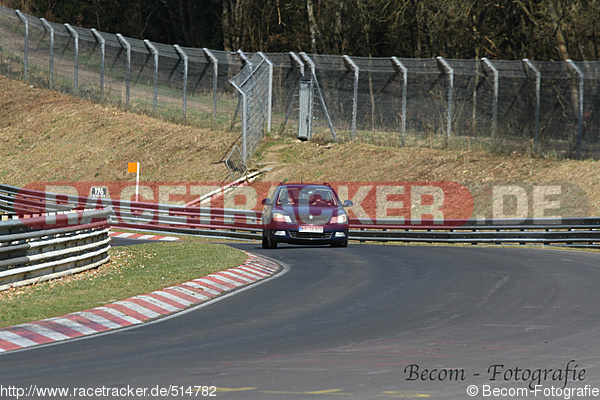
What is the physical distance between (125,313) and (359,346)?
3386 millimetres

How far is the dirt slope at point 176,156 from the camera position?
2995cm

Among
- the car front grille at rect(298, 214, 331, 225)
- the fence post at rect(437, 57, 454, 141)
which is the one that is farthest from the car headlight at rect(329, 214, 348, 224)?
the fence post at rect(437, 57, 454, 141)

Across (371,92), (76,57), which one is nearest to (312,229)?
(371,92)

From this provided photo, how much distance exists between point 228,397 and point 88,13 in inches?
2573

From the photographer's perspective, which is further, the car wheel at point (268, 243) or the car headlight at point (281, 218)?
the car wheel at point (268, 243)

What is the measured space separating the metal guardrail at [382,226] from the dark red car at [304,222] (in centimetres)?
515

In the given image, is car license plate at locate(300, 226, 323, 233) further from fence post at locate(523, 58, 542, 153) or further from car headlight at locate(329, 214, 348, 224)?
fence post at locate(523, 58, 542, 153)

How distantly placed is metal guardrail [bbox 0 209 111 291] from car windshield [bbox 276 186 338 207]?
550cm

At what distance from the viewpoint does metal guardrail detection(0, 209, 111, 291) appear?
13078 mm

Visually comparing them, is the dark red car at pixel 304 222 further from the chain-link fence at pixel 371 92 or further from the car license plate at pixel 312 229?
the chain-link fence at pixel 371 92

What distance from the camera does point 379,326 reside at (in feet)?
32.0

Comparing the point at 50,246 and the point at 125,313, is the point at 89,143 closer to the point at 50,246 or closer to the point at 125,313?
the point at 50,246

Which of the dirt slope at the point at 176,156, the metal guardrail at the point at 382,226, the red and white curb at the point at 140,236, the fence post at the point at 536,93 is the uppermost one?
the fence post at the point at 536,93

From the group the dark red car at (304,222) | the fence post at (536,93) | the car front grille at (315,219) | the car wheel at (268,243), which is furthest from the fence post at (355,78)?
the car front grille at (315,219)
